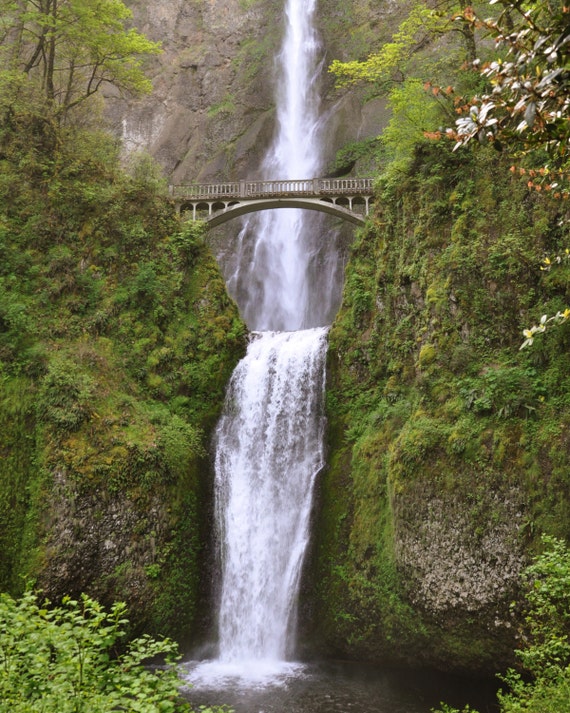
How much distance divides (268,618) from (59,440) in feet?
22.5

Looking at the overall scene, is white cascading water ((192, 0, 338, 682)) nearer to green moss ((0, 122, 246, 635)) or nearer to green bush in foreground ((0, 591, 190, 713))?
green moss ((0, 122, 246, 635))

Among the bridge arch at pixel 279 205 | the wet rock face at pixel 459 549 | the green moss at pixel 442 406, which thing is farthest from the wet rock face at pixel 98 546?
the bridge arch at pixel 279 205

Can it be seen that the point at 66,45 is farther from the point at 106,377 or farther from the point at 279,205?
the point at 106,377

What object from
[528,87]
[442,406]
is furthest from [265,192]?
[528,87]

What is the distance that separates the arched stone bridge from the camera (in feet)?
68.6

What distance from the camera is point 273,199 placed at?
21.4 m

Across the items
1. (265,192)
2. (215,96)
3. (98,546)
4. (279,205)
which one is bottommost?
(98,546)

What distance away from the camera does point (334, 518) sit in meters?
14.5

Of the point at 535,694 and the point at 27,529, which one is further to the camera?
the point at 27,529

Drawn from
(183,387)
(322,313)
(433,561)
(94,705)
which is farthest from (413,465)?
(322,313)

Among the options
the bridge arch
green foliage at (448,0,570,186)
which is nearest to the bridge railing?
the bridge arch

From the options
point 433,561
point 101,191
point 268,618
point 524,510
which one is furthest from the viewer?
point 101,191

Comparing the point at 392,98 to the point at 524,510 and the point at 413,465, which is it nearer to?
the point at 413,465

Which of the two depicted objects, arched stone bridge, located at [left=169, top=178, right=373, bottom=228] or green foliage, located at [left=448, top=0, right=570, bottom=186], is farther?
arched stone bridge, located at [left=169, top=178, right=373, bottom=228]
